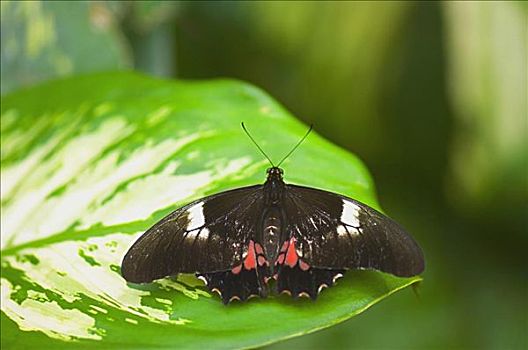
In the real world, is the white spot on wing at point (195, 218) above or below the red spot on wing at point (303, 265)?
above

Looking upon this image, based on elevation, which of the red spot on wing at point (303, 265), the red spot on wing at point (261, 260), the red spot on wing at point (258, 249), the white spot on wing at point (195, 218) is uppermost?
the white spot on wing at point (195, 218)

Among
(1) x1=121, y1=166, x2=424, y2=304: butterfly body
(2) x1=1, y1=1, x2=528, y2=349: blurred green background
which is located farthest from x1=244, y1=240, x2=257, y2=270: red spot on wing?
(2) x1=1, y1=1, x2=528, y2=349: blurred green background

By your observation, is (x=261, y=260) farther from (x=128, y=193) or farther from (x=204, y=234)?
(x=128, y=193)

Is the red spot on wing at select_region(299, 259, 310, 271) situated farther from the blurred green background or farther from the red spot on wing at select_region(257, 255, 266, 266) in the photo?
the blurred green background

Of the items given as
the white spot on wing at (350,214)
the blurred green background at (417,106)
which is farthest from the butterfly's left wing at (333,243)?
the blurred green background at (417,106)

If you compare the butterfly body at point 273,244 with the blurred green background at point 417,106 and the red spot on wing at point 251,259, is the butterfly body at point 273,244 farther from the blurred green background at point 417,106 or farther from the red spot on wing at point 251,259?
the blurred green background at point 417,106

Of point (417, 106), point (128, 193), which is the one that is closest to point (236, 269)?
point (128, 193)

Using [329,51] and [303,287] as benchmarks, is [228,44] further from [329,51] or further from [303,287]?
[303,287]
